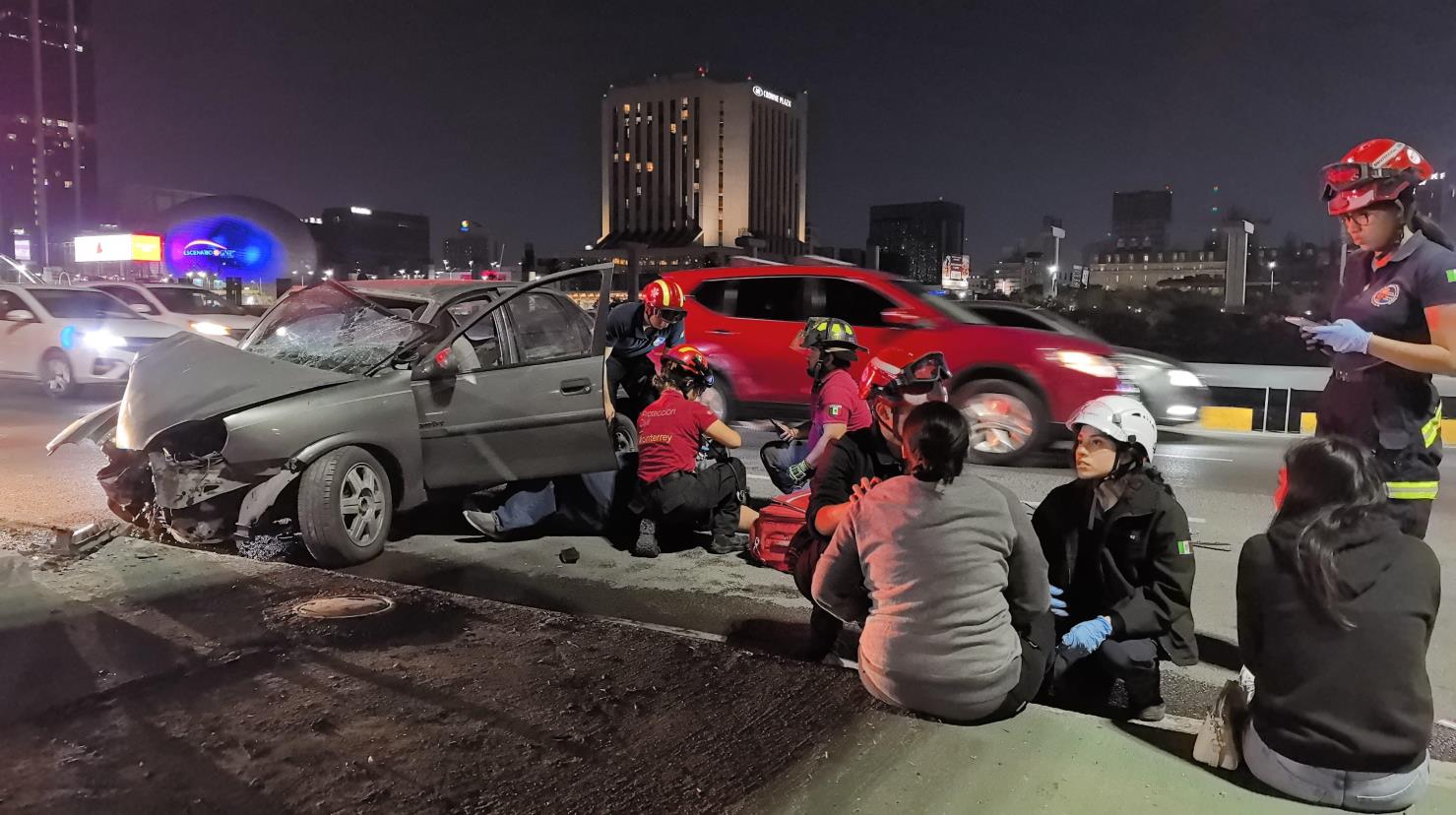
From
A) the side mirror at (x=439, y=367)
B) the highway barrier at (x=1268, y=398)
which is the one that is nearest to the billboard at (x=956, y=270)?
the highway barrier at (x=1268, y=398)

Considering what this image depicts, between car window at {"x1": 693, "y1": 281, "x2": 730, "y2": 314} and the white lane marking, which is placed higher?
car window at {"x1": 693, "y1": 281, "x2": 730, "y2": 314}

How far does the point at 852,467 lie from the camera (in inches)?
169

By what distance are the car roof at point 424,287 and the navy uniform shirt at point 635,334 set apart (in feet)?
4.19

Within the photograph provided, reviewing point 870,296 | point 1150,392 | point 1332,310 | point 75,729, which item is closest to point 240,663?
point 75,729

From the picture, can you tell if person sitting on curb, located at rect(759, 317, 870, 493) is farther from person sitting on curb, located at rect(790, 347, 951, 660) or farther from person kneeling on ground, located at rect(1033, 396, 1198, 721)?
person kneeling on ground, located at rect(1033, 396, 1198, 721)

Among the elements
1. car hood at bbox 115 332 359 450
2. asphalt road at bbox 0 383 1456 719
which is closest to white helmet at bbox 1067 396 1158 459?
asphalt road at bbox 0 383 1456 719

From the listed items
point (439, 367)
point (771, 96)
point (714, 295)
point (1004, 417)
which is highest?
point (771, 96)

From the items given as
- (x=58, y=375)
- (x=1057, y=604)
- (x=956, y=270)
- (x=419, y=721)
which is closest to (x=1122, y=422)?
(x=1057, y=604)

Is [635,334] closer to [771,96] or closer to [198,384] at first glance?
[198,384]

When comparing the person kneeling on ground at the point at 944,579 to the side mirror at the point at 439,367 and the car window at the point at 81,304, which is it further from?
the car window at the point at 81,304

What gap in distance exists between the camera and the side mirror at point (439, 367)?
5.64 m

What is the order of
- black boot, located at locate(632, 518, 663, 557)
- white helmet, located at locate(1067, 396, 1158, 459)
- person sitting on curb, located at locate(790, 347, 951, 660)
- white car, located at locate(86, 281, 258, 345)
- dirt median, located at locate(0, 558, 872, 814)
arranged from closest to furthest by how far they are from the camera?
dirt median, located at locate(0, 558, 872, 814) < white helmet, located at locate(1067, 396, 1158, 459) < person sitting on curb, located at locate(790, 347, 951, 660) < black boot, located at locate(632, 518, 663, 557) < white car, located at locate(86, 281, 258, 345)

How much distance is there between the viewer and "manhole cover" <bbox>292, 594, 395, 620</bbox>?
438 cm

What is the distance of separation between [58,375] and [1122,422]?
14.8 m
